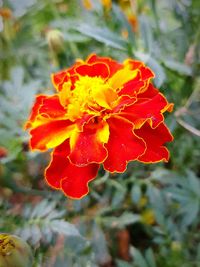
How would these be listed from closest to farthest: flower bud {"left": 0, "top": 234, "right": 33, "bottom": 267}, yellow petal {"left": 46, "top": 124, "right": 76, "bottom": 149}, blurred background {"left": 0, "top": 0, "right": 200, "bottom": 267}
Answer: flower bud {"left": 0, "top": 234, "right": 33, "bottom": 267} → yellow petal {"left": 46, "top": 124, "right": 76, "bottom": 149} → blurred background {"left": 0, "top": 0, "right": 200, "bottom": 267}

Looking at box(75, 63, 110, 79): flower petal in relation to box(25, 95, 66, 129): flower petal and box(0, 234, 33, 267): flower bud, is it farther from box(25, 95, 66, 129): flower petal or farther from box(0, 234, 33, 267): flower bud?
box(0, 234, 33, 267): flower bud

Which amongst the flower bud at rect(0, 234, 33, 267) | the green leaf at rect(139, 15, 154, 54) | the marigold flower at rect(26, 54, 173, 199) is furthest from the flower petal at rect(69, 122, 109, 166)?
the green leaf at rect(139, 15, 154, 54)

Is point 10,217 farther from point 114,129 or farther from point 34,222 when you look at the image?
point 114,129

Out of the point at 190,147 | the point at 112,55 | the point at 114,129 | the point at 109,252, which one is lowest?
the point at 109,252

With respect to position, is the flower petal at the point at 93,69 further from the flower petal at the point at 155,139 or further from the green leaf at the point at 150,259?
the green leaf at the point at 150,259

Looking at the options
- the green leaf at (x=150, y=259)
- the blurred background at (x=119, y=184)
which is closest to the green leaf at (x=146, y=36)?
the blurred background at (x=119, y=184)

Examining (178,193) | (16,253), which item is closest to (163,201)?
(178,193)

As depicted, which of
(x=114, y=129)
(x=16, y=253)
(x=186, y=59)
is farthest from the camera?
(x=186, y=59)
